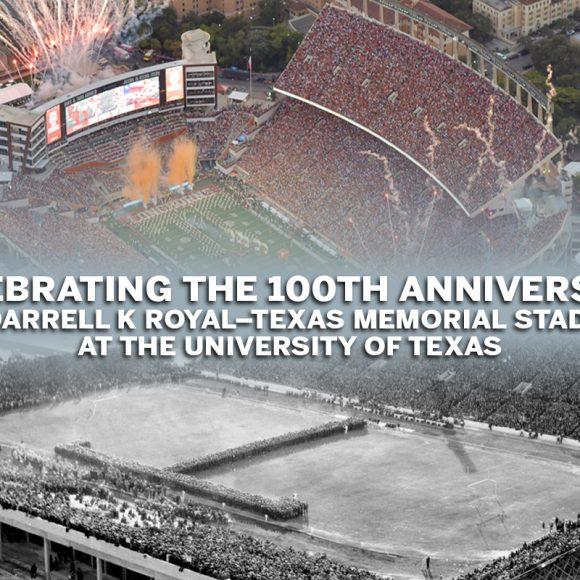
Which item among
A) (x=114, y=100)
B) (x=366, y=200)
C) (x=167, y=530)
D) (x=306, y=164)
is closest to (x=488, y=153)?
(x=366, y=200)

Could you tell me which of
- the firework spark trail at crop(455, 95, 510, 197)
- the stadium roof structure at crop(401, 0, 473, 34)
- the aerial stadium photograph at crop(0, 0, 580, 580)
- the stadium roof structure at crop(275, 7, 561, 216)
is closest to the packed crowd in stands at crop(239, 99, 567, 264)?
the aerial stadium photograph at crop(0, 0, 580, 580)

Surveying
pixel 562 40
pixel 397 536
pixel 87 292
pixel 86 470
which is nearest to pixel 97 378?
pixel 87 292

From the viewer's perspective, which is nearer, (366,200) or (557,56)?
(366,200)

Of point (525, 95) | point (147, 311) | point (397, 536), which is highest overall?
point (525, 95)

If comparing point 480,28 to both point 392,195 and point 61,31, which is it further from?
point 61,31

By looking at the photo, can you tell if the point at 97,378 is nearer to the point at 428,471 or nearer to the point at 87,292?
the point at 87,292
